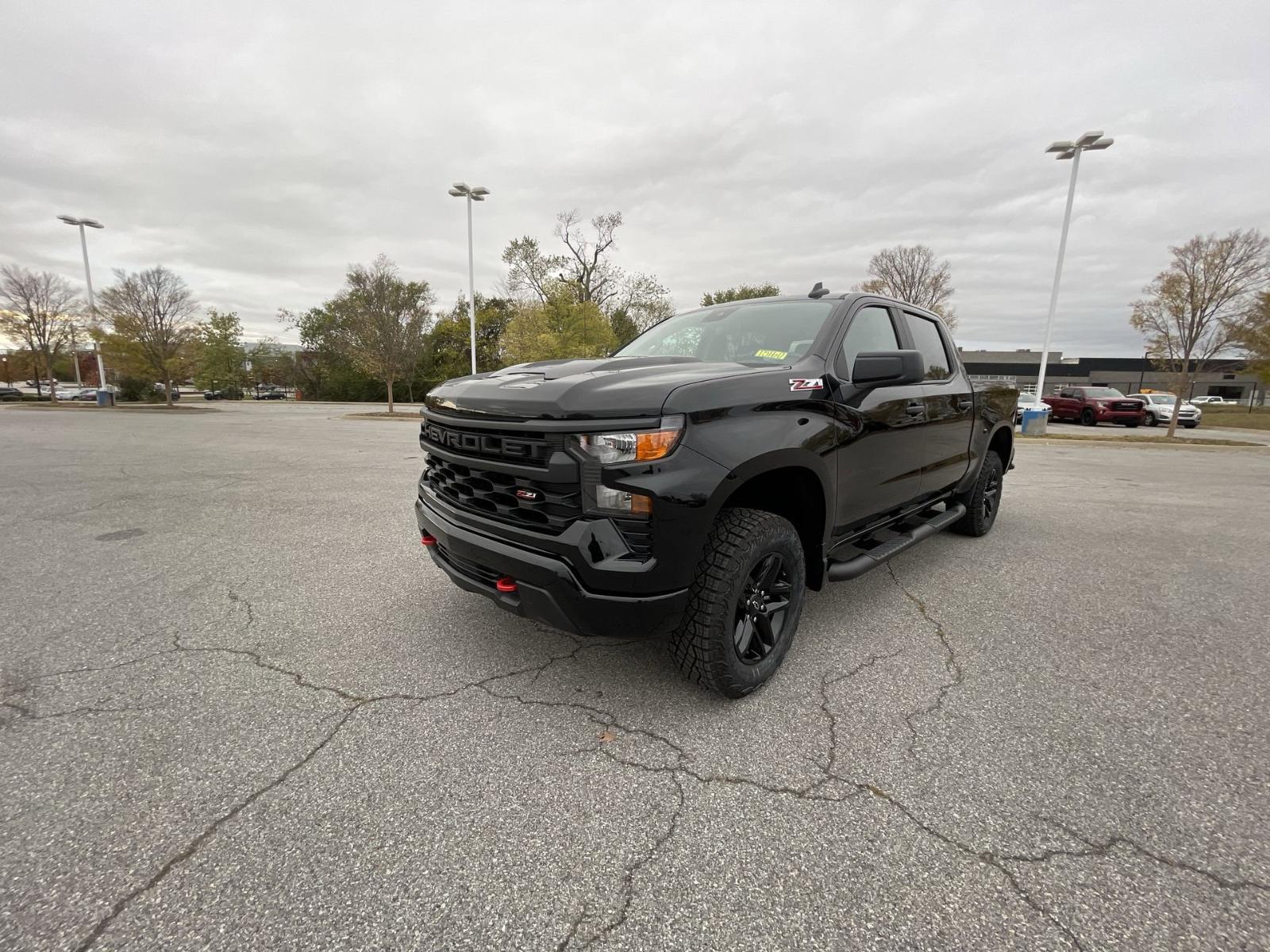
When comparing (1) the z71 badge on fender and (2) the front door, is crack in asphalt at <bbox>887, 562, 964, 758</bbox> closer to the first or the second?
(2) the front door

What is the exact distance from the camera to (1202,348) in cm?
1714

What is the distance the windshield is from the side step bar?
42.5 inches

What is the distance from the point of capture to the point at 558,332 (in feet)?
71.7

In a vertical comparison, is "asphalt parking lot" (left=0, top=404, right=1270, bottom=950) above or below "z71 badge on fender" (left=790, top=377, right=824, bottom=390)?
below

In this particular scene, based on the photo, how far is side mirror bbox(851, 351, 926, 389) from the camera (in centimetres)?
257

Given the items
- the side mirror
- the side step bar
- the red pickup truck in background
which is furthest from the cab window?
the red pickup truck in background

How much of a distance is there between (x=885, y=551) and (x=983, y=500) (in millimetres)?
2473

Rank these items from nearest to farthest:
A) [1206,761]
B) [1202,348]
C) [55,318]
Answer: [1206,761], [1202,348], [55,318]

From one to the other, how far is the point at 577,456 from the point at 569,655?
1.21 meters

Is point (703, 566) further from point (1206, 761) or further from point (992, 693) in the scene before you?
point (1206, 761)

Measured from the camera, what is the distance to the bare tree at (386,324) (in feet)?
74.1

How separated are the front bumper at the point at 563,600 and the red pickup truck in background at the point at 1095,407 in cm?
2900

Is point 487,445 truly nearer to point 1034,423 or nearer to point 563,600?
point 563,600

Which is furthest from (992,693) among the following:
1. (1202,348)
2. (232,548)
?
(1202,348)
